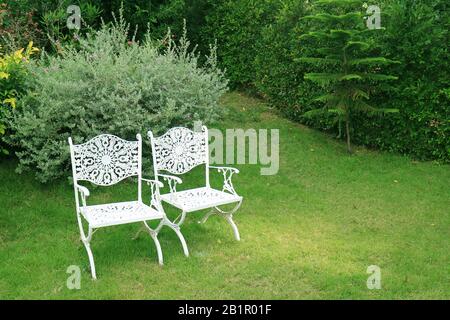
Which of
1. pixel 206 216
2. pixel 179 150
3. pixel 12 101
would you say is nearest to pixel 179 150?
pixel 179 150

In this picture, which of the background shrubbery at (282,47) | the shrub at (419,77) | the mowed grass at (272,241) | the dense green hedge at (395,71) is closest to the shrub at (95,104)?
the background shrubbery at (282,47)

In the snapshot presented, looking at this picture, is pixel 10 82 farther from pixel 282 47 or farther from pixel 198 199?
pixel 282 47

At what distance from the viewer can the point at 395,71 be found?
827cm

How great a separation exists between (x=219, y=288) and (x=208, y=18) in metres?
7.59

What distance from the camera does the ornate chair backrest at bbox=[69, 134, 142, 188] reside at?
218 inches

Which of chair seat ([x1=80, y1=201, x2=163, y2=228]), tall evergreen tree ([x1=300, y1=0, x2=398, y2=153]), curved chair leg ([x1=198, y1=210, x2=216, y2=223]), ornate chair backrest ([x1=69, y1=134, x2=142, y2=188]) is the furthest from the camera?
tall evergreen tree ([x1=300, y1=0, x2=398, y2=153])

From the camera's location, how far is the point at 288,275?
5.07 m

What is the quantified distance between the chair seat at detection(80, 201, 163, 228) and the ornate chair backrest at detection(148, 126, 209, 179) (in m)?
0.60

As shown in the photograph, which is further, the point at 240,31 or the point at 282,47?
the point at 240,31

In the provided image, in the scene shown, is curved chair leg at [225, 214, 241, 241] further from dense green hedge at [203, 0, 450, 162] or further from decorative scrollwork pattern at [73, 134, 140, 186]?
dense green hedge at [203, 0, 450, 162]

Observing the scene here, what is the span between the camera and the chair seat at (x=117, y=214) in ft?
16.5

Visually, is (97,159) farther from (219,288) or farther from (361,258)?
(361,258)

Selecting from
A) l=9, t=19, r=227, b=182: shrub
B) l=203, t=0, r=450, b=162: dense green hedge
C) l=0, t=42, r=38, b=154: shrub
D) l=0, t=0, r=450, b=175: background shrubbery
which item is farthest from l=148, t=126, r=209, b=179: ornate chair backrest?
l=203, t=0, r=450, b=162: dense green hedge

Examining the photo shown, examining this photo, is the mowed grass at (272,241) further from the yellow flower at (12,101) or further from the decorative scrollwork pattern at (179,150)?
the yellow flower at (12,101)
